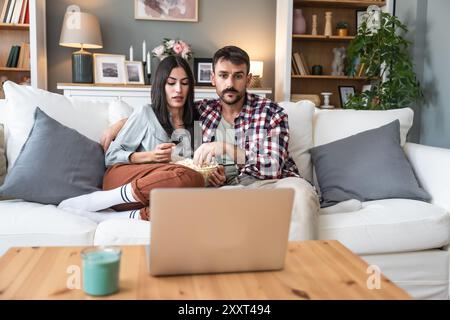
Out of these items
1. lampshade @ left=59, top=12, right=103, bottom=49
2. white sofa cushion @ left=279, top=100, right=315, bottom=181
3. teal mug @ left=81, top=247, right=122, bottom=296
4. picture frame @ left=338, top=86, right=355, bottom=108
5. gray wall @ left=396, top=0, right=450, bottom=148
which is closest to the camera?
teal mug @ left=81, top=247, right=122, bottom=296

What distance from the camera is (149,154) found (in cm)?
194

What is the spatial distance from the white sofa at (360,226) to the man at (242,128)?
229 millimetres

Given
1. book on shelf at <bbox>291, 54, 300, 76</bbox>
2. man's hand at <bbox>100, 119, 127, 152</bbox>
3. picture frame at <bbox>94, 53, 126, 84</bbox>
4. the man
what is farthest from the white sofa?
book on shelf at <bbox>291, 54, 300, 76</bbox>

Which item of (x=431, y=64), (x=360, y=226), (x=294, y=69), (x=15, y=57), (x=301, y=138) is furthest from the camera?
(x=294, y=69)

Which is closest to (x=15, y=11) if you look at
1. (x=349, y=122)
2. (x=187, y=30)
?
(x=187, y=30)

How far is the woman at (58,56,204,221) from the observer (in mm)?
1736

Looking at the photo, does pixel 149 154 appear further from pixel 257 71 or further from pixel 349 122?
pixel 257 71

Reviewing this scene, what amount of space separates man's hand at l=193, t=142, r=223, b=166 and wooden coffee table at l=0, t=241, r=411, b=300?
0.78 metres

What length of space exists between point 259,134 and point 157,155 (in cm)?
48

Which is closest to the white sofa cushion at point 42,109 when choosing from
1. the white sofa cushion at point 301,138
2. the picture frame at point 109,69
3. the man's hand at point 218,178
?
the man's hand at point 218,178

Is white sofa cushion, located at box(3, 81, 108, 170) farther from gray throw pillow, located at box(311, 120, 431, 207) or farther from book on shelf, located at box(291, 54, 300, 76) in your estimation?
book on shelf, located at box(291, 54, 300, 76)

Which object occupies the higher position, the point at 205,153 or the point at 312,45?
the point at 312,45
